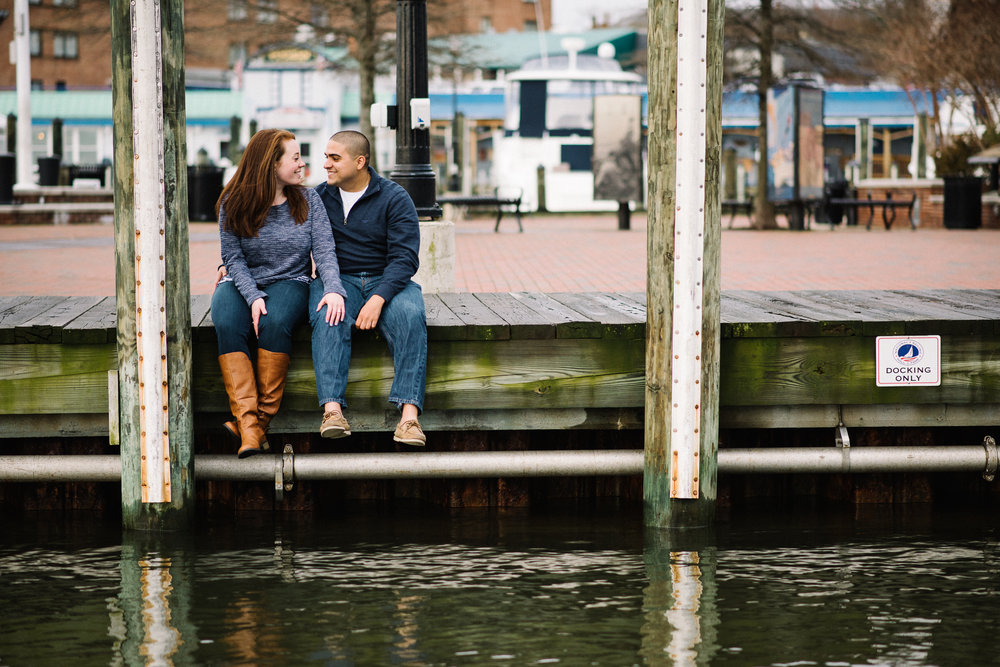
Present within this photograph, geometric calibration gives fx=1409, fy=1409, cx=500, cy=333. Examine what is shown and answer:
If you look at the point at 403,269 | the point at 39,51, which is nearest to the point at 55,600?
the point at 403,269

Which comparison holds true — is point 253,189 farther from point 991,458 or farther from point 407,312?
point 991,458

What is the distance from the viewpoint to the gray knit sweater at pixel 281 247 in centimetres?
650

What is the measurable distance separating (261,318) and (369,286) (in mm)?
535

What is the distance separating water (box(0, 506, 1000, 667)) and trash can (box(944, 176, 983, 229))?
1593 cm

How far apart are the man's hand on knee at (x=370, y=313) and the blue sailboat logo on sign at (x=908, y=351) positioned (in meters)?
2.48

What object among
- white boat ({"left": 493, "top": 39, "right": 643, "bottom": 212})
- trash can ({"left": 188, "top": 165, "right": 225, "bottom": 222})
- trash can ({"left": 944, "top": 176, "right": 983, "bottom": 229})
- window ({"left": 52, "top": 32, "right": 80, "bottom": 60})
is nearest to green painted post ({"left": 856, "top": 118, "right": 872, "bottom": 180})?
white boat ({"left": 493, "top": 39, "right": 643, "bottom": 212})

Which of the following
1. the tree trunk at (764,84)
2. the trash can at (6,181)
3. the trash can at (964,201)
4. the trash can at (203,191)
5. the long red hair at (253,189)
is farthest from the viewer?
the trash can at (6,181)

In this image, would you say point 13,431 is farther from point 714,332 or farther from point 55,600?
point 714,332

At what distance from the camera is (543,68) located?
121 feet

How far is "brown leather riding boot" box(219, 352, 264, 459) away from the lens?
6.33 m

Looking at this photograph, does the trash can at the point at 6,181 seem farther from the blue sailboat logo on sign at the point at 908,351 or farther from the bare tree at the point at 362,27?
the blue sailboat logo on sign at the point at 908,351

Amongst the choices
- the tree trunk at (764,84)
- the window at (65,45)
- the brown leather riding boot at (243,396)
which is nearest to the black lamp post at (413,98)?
Result: the brown leather riding boot at (243,396)

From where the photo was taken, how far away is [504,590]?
5.88 meters

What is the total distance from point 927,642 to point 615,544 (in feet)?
5.75
